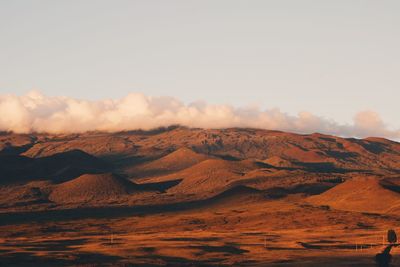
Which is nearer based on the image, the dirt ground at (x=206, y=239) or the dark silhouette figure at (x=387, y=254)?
the dark silhouette figure at (x=387, y=254)

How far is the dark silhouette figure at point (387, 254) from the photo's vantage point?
9764cm

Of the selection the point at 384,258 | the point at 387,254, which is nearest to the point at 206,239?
the point at 387,254

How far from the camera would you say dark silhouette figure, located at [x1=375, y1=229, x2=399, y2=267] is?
97644 millimetres

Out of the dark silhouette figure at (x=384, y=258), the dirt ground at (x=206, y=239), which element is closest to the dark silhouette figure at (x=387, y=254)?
the dark silhouette figure at (x=384, y=258)

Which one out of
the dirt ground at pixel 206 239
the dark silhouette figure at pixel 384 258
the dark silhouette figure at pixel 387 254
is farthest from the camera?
the dirt ground at pixel 206 239

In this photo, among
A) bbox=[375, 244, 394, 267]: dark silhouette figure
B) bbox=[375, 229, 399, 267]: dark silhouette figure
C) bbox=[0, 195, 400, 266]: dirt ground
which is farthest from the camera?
bbox=[0, 195, 400, 266]: dirt ground

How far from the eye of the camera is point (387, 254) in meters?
107

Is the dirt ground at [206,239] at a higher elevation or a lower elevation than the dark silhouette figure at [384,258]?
higher

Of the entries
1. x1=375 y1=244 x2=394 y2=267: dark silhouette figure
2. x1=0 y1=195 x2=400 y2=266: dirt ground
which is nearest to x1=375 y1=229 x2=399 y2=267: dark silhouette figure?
x1=375 y1=244 x2=394 y2=267: dark silhouette figure

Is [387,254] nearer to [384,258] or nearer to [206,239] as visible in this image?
[384,258]

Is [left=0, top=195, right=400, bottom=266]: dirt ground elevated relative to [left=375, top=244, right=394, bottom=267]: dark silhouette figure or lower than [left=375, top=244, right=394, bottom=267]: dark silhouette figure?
elevated

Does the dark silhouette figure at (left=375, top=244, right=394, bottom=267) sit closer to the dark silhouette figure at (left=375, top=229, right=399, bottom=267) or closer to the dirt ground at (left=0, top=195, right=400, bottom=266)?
the dark silhouette figure at (left=375, top=229, right=399, bottom=267)

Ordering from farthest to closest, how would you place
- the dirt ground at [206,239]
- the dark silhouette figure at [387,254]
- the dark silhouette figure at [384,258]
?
the dirt ground at [206,239] → the dark silhouette figure at [387,254] → the dark silhouette figure at [384,258]

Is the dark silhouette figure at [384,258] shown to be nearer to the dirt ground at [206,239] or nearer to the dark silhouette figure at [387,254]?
the dark silhouette figure at [387,254]
